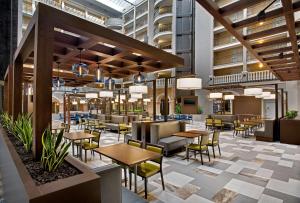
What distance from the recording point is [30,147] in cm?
210

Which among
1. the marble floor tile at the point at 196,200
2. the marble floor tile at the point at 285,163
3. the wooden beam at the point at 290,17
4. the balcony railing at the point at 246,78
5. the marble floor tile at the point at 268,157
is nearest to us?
the wooden beam at the point at 290,17

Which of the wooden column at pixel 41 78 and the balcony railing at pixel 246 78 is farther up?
the balcony railing at pixel 246 78

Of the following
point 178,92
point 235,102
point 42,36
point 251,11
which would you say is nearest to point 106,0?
point 178,92

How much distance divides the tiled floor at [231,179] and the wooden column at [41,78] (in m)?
1.87

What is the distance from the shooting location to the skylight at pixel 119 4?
20.5m

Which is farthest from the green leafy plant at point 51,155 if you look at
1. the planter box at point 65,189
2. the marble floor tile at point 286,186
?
the marble floor tile at point 286,186

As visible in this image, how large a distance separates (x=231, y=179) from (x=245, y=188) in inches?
14.2

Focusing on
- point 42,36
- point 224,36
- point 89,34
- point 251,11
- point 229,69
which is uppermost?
point 251,11

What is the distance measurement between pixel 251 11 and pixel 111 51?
15411 millimetres

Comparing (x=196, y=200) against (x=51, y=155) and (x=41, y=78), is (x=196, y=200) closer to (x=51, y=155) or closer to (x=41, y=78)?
(x=51, y=155)

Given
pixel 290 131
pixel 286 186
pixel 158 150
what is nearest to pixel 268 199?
pixel 286 186

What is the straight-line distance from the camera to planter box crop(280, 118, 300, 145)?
6.29 m

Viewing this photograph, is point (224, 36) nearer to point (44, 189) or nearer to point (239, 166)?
point (239, 166)

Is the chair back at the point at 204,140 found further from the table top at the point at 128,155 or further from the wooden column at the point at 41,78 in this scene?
the wooden column at the point at 41,78
